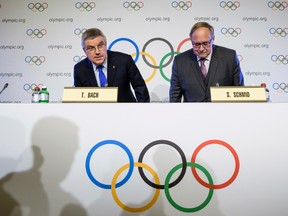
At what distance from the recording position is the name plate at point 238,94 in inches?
70.1

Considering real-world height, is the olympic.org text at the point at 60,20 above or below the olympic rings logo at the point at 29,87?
above

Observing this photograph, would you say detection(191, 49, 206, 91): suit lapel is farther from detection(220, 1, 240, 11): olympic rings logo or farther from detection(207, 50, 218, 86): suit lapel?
detection(220, 1, 240, 11): olympic rings logo

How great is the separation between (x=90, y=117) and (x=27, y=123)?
0.35m

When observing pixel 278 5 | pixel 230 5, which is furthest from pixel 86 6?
pixel 278 5

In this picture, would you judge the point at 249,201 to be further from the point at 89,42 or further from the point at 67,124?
the point at 89,42

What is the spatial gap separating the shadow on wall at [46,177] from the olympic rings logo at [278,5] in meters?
3.30

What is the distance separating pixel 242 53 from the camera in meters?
3.90

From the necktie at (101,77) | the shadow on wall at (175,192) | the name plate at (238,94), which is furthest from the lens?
the necktie at (101,77)

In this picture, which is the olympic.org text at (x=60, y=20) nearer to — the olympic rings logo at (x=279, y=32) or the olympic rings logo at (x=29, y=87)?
the olympic rings logo at (x=29, y=87)

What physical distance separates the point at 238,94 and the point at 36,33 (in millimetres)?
3059

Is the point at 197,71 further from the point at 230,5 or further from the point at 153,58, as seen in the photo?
the point at 230,5

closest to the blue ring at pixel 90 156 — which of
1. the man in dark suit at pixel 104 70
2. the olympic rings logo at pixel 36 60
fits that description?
the man in dark suit at pixel 104 70

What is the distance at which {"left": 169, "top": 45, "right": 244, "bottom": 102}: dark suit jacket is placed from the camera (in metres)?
2.61

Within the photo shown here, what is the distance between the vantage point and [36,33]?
4.02 meters
